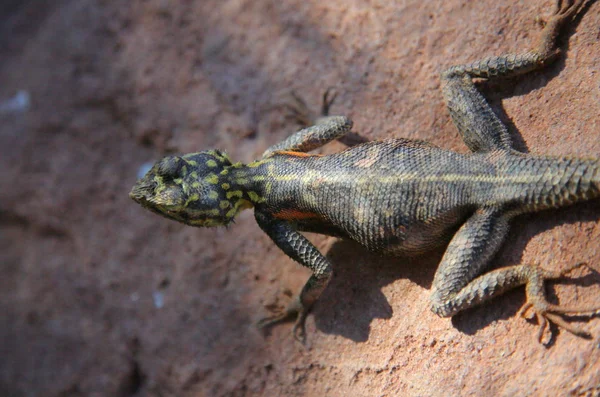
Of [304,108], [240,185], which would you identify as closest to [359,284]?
[240,185]

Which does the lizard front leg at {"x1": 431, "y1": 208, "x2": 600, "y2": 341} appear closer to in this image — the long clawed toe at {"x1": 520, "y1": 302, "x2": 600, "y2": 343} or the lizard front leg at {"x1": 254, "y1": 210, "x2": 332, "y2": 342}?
the long clawed toe at {"x1": 520, "y1": 302, "x2": 600, "y2": 343}

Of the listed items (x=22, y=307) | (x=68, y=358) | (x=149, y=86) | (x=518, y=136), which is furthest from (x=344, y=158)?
(x=22, y=307)

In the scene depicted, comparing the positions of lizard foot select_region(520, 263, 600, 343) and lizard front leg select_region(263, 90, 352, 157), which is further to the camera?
lizard front leg select_region(263, 90, 352, 157)

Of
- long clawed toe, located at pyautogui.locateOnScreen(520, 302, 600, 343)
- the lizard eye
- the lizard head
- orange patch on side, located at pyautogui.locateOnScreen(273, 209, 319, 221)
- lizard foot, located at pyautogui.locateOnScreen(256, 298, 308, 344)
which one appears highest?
the lizard eye

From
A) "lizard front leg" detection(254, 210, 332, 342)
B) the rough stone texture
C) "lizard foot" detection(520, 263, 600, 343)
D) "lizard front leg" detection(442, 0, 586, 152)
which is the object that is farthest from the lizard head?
"lizard foot" detection(520, 263, 600, 343)

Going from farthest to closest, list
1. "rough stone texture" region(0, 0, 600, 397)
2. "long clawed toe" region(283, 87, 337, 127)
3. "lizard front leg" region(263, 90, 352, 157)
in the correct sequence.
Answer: "long clawed toe" region(283, 87, 337, 127), "lizard front leg" region(263, 90, 352, 157), "rough stone texture" region(0, 0, 600, 397)

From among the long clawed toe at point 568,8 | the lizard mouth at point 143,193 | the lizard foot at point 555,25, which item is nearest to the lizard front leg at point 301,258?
the lizard mouth at point 143,193

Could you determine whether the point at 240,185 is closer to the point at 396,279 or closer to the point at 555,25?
the point at 396,279
